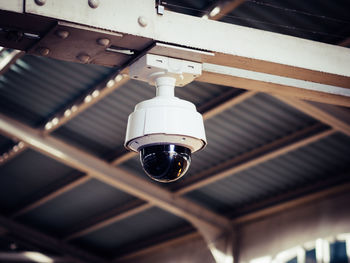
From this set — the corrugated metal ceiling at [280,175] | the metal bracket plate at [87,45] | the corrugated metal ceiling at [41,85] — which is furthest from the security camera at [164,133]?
the corrugated metal ceiling at [280,175]

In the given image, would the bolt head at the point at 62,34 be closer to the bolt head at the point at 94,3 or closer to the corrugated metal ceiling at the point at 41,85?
the bolt head at the point at 94,3

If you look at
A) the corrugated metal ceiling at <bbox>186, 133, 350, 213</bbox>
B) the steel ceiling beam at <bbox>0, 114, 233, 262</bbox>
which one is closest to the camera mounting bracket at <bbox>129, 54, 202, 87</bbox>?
the corrugated metal ceiling at <bbox>186, 133, 350, 213</bbox>

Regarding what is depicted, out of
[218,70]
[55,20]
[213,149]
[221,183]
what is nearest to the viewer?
[55,20]

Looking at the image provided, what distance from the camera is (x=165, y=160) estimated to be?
2869mm

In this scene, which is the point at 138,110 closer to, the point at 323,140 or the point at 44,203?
the point at 323,140

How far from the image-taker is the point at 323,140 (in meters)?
8.44

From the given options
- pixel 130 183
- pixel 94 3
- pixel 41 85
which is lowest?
pixel 94 3

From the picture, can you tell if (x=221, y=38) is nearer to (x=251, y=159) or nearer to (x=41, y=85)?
(x=251, y=159)

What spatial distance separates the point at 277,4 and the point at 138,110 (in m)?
3.71

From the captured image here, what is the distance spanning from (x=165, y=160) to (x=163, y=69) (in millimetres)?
488

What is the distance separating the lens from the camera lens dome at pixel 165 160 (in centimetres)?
286

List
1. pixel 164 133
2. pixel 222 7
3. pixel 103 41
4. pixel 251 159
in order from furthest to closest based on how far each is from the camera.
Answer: pixel 251 159 < pixel 222 7 < pixel 103 41 < pixel 164 133

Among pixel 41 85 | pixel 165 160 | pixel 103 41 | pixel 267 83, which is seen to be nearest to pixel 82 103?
pixel 41 85

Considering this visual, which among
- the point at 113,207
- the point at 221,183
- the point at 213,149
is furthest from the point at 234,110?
the point at 113,207
